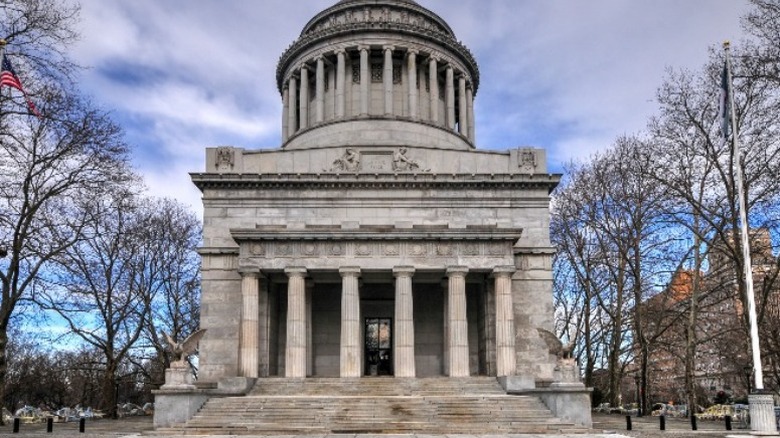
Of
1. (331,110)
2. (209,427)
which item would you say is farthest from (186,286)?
(209,427)

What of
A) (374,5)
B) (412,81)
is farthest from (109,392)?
(374,5)

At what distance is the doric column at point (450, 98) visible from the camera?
49.0 metres

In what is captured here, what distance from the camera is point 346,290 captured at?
32.1 meters

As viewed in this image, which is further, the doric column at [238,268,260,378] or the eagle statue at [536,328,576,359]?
the doric column at [238,268,260,378]

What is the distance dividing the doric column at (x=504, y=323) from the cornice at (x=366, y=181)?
6.09 m

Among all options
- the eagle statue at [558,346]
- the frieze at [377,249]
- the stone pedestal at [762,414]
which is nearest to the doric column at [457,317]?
the frieze at [377,249]

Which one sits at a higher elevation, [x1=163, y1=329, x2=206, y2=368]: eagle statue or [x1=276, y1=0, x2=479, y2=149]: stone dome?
[x1=276, y1=0, x2=479, y2=149]: stone dome

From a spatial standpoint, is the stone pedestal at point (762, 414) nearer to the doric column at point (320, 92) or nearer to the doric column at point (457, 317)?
the doric column at point (457, 317)

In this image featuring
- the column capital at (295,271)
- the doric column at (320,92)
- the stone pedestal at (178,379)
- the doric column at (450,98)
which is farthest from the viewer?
the doric column at (450,98)

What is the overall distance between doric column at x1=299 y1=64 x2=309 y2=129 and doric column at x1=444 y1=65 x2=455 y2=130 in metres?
9.77

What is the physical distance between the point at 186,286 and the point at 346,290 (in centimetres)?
2468

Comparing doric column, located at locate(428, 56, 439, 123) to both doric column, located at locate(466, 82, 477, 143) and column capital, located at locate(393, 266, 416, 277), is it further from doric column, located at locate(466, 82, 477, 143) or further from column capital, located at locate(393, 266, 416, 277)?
column capital, located at locate(393, 266, 416, 277)

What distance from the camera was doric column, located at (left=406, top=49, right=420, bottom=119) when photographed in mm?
46625

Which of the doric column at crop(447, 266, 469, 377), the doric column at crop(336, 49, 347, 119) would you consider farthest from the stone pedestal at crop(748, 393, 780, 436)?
the doric column at crop(336, 49, 347, 119)
